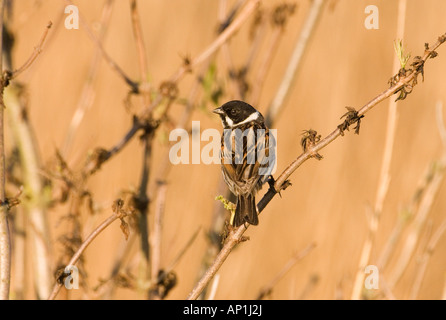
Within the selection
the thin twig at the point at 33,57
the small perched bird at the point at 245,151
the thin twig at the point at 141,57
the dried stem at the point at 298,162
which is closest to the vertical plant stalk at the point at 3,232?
the thin twig at the point at 33,57

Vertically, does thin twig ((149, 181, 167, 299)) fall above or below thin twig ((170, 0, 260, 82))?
below

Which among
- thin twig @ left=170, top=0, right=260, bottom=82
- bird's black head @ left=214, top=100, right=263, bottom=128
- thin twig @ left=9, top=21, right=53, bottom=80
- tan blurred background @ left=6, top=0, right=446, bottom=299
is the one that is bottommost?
thin twig @ left=9, top=21, right=53, bottom=80

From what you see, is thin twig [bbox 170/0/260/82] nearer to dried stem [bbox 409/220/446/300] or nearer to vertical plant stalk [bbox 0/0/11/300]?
vertical plant stalk [bbox 0/0/11/300]

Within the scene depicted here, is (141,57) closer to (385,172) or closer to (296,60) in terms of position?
(296,60)

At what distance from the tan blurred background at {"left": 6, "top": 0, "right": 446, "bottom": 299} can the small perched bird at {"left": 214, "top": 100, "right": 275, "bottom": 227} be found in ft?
8.28

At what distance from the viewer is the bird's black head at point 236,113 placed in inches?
153

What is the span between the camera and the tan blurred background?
6855mm

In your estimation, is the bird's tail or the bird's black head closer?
the bird's tail

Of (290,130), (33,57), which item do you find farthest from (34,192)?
(290,130)

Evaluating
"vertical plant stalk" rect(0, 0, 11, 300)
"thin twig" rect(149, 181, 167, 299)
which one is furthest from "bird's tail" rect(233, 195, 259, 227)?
"vertical plant stalk" rect(0, 0, 11, 300)

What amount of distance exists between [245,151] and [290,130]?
4233 mm

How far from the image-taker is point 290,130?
25.7 ft
